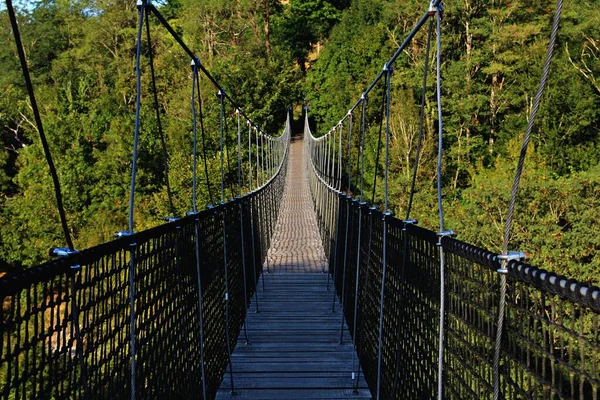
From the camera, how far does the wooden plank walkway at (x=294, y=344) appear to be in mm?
3084

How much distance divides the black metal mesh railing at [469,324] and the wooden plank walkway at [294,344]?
0.28 metres

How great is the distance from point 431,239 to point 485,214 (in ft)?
51.2

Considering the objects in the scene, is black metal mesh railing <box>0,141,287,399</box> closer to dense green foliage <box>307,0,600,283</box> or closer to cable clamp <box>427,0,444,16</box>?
cable clamp <box>427,0,444,16</box>

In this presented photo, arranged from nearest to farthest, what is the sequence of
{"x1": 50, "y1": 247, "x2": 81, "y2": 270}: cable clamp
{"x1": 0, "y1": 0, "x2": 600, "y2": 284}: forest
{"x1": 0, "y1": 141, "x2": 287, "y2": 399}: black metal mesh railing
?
{"x1": 0, "y1": 141, "x2": 287, "y2": 399}: black metal mesh railing < {"x1": 50, "y1": 247, "x2": 81, "y2": 270}: cable clamp < {"x1": 0, "y1": 0, "x2": 600, "y2": 284}: forest

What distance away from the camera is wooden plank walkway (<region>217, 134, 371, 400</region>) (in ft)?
10.1

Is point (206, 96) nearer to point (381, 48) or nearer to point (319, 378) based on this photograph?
point (381, 48)

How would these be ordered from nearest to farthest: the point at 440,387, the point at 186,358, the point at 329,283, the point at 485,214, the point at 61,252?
the point at 61,252, the point at 440,387, the point at 186,358, the point at 329,283, the point at 485,214

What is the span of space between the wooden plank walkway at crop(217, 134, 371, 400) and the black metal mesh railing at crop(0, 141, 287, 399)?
0.25 meters

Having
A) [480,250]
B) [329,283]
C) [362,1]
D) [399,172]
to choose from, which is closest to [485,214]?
[399,172]

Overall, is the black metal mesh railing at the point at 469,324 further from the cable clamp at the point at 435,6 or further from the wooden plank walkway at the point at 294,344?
the cable clamp at the point at 435,6

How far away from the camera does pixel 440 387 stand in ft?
5.41

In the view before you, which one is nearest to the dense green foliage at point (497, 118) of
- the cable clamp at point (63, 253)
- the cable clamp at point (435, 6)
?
the cable clamp at point (435, 6)

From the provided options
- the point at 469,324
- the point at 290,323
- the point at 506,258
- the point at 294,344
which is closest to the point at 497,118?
the point at 290,323

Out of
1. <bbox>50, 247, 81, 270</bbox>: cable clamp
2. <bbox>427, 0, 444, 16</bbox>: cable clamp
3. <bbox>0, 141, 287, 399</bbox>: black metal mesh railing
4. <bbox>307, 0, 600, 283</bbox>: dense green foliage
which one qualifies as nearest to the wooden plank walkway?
<bbox>0, 141, 287, 399</bbox>: black metal mesh railing
